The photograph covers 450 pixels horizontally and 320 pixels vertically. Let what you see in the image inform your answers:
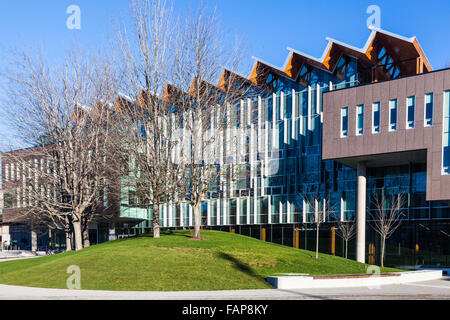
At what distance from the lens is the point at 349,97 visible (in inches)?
1390

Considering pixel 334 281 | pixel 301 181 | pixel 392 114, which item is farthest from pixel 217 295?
pixel 301 181

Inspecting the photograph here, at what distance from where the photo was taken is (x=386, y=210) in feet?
124

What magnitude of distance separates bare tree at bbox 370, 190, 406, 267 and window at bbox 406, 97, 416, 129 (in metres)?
6.38

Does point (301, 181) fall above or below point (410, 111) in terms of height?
below

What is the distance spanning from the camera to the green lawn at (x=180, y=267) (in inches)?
736

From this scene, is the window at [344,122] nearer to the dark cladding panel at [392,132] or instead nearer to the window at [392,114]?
the dark cladding panel at [392,132]

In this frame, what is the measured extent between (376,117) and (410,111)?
7.97 feet

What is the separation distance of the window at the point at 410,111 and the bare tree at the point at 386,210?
638 cm

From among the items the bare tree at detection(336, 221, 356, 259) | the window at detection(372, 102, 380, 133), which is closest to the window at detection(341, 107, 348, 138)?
the window at detection(372, 102, 380, 133)

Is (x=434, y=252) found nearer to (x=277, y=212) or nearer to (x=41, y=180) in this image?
(x=277, y=212)

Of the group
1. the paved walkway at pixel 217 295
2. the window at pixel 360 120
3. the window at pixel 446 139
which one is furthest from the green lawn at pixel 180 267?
the window at pixel 360 120

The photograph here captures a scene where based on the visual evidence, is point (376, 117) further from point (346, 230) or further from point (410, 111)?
point (346, 230)

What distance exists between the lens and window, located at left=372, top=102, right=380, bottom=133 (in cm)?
3375
